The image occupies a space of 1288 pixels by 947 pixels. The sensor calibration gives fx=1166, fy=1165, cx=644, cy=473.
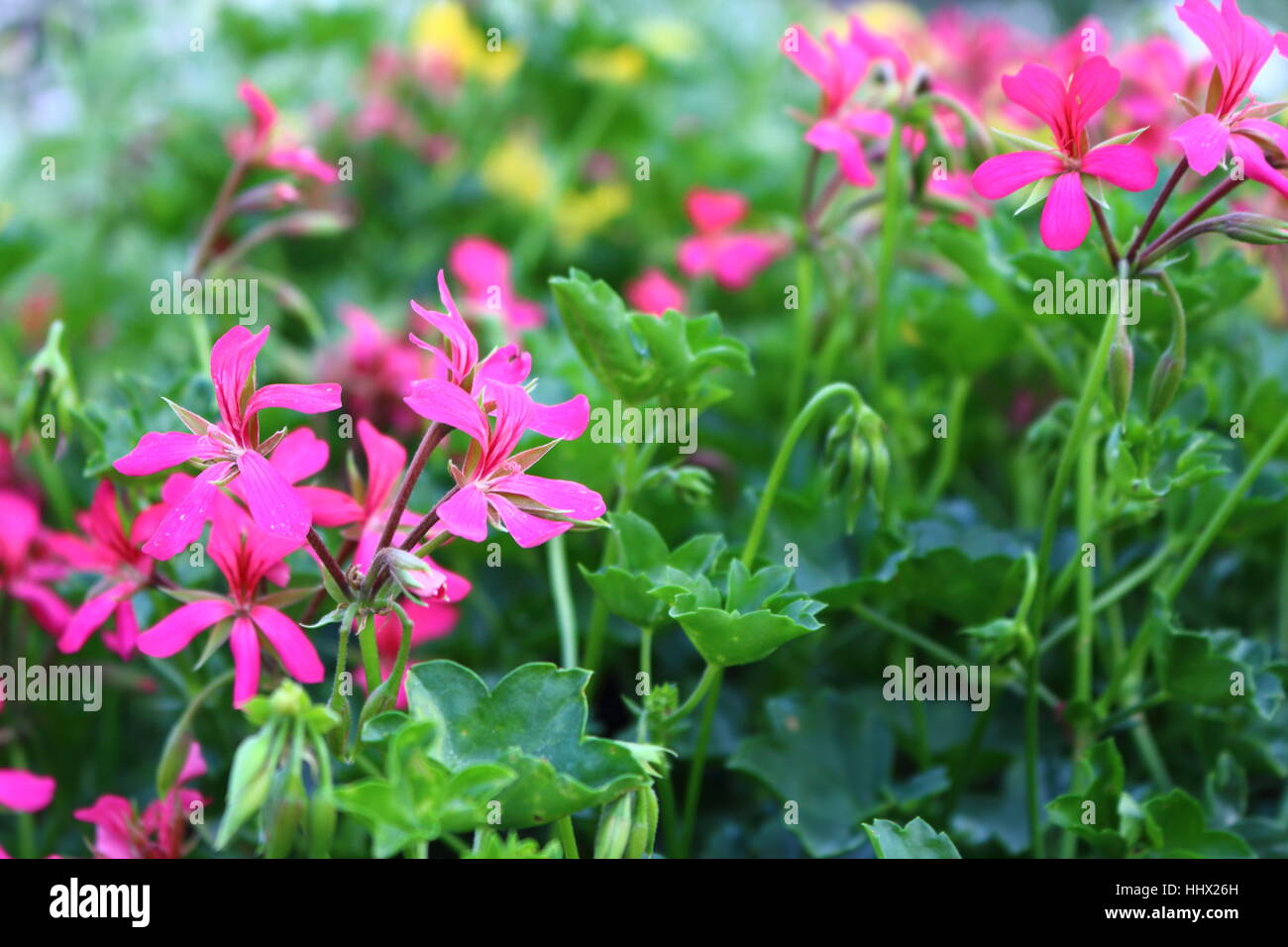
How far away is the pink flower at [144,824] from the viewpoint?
0.83 metres

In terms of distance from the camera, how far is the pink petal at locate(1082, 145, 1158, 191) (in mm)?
729

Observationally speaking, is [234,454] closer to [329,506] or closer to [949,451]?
[329,506]

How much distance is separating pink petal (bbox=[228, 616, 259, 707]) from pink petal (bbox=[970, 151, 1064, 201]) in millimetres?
553

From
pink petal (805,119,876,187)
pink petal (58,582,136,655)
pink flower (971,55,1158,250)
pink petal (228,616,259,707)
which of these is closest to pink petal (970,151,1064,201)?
pink flower (971,55,1158,250)

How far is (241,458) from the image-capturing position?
2.26 feet

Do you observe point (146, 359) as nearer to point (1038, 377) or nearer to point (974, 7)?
point (1038, 377)

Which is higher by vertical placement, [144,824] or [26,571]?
[26,571]

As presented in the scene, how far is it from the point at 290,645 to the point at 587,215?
120 centimetres

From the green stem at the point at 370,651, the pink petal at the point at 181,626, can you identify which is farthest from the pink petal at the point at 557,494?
the pink petal at the point at 181,626

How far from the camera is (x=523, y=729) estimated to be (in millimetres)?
746

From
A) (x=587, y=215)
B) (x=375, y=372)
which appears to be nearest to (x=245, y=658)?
(x=375, y=372)

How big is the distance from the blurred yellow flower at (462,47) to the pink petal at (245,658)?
1.32m

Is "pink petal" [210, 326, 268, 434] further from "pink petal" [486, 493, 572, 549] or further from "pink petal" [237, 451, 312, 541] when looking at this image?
"pink petal" [486, 493, 572, 549]
